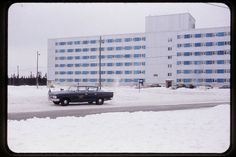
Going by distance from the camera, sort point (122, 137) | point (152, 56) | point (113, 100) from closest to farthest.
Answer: point (122, 137)
point (113, 100)
point (152, 56)

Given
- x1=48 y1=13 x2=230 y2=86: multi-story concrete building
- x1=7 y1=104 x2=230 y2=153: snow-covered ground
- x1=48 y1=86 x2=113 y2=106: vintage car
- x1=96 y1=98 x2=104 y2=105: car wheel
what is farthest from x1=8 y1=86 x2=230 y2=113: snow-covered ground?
x1=48 y1=13 x2=230 y2=86: multi-story concrete building

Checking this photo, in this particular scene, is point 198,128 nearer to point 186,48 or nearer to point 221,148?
point 221,148

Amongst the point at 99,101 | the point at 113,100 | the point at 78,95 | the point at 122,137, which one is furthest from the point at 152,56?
the point at 122,137

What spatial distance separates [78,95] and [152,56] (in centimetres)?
5748

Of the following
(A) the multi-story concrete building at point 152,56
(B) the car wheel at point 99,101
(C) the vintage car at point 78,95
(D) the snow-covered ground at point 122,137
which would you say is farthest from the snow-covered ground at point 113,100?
(A) the multi-story concrete building at point 152,56

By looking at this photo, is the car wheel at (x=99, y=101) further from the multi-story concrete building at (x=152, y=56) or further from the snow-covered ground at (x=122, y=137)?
the multi-story concrete building at (x=152, y=56)

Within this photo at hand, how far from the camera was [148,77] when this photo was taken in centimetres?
7431

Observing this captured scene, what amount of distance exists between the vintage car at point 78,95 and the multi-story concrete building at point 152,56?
5200 cm

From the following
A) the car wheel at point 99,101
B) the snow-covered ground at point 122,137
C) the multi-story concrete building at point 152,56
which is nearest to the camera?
the snow-covered ground at point 122,137

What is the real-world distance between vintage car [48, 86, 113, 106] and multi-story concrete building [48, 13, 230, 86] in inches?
2047

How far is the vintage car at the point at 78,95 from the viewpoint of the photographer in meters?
18.2

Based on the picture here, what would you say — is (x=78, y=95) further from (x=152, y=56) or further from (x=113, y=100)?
(x=152, y=56)

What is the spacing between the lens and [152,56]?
74.6 m
